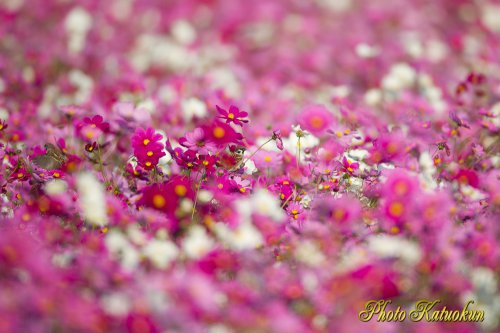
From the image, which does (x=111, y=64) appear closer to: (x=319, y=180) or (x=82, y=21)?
(x=82, y=21)

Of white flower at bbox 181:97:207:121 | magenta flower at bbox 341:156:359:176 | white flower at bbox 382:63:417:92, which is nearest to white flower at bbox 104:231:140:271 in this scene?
magenta flower at bbox 341:156:359:176

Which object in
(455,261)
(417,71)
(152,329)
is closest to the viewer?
(152,329)

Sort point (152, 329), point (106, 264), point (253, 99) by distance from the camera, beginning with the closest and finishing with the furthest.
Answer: point (152, 329) → point (106, 264) → point (253, 99)

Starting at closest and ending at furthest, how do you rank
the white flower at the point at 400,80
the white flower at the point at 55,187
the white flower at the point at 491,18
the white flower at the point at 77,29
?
the white flower at the point at 55,187 < the white flower at the point at 400,80 < the white flower at the point at 77,29 < the white flower at the point at 491,18

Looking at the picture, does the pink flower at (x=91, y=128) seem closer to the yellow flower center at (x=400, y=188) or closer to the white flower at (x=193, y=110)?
the white flower at (x=193, y=110)

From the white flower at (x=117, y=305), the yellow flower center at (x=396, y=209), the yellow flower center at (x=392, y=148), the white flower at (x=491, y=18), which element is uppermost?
the white flower at (x=491, y=18)

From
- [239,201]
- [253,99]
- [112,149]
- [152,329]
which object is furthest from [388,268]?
[253,99]

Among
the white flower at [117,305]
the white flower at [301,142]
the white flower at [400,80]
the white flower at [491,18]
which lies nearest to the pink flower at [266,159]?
the white flower at [301,142]

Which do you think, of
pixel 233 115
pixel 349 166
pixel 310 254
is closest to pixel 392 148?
pixel 349 166

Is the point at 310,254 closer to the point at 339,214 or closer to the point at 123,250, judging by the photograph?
the point at 339,214
